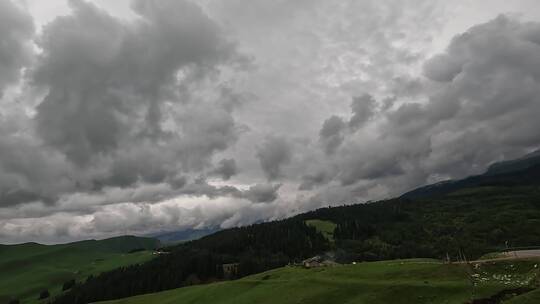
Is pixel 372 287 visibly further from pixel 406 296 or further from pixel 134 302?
pixel 134 302

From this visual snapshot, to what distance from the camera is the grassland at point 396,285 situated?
53.1 metres

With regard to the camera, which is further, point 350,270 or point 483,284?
point 350,270

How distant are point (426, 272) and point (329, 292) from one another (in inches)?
659

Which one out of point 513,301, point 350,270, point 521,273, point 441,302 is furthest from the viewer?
point 350,270

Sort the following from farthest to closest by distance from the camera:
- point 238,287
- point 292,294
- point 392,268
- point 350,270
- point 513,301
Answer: point 238,287 → point 350,270 → point 392,268 → point 292,294 → point 513,301

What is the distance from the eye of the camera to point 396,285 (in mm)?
60312

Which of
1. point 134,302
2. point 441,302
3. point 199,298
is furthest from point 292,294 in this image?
point 134,302

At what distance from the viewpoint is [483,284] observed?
173 feet

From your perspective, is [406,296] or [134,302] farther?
[134,302]

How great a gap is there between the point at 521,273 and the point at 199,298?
70.2 meters

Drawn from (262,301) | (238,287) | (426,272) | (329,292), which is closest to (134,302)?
(238,287)

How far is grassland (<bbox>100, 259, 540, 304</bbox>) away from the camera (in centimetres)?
5312

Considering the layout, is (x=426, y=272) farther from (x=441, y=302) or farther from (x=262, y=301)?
(x=262, y=301)

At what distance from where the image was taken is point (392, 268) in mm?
77375
